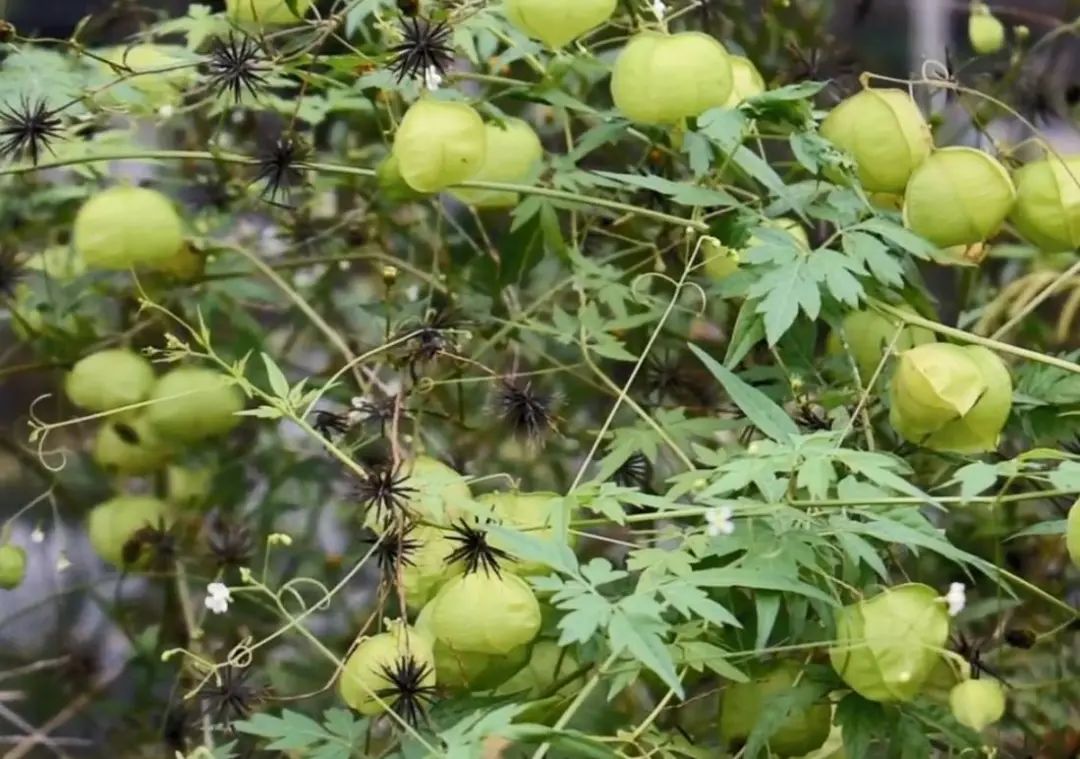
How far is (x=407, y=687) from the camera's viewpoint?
0.76 meters

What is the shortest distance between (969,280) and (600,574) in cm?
59

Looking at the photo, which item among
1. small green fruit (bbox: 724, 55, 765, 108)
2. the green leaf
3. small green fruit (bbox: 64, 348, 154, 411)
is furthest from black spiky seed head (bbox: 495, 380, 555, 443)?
small green fruit (bbox: 64, 348, 154, 411)

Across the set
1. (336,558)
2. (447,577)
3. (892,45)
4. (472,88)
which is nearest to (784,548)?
(447,577)

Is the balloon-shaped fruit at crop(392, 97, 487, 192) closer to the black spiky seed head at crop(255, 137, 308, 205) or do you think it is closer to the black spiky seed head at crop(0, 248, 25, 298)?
the black spiky seed head at crop(255, 137, 308, 205)

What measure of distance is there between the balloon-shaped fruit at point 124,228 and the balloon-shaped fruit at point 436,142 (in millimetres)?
285

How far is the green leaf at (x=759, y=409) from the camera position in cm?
80

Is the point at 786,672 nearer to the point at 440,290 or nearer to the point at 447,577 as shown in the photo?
the point at 447,577

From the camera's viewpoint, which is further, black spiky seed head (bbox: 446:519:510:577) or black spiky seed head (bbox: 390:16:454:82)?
black spiky seed head (bbox: 390:16:454:82)

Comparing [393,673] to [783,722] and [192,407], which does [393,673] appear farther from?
[192,407]

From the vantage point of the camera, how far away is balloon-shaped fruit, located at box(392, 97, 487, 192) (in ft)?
2.89

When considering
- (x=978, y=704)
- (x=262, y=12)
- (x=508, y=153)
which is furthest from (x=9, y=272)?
(x=978, y=704)

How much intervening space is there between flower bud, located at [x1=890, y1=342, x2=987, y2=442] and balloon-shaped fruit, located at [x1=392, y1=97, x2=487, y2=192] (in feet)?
→ 0.93

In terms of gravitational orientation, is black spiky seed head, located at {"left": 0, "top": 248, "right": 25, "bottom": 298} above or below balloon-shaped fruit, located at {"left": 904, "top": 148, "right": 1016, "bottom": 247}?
below

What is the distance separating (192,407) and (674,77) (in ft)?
1.58
